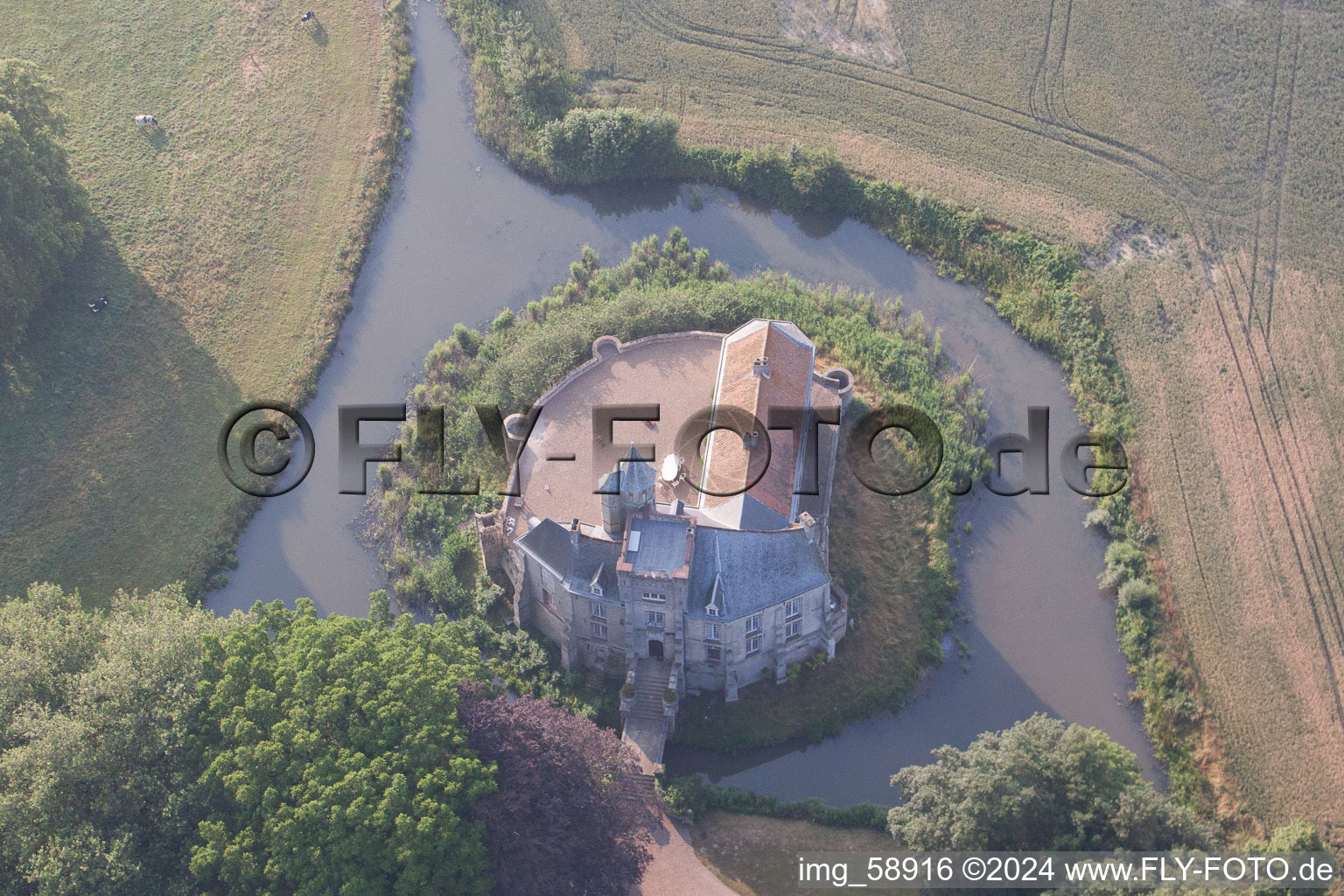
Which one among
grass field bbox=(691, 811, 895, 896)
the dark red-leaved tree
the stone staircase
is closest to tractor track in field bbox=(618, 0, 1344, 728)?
grass field bbox=(691, 811, 895, 896)

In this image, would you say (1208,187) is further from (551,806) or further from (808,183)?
(551,806)

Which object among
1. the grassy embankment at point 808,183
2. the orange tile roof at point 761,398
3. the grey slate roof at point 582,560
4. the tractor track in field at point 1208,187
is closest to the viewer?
the grey slate roof at point 582,560

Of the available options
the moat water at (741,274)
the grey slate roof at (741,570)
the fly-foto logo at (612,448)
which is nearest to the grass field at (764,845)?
the moat water at (741,274)

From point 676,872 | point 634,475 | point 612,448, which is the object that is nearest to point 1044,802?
point 676,872

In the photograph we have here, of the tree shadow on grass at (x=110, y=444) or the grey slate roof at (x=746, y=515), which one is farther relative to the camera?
the tree shadow on grass at (x=110, y=444)

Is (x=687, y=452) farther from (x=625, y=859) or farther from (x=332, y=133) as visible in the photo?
(x=332, y=133)

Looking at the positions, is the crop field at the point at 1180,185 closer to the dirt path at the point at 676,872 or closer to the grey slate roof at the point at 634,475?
the dirt path at the point at 676,872

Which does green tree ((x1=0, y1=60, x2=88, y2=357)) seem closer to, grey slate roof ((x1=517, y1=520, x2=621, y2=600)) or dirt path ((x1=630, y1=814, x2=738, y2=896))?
grey slate roof ((x1=517, y1=520, x2=621, y2=600))
